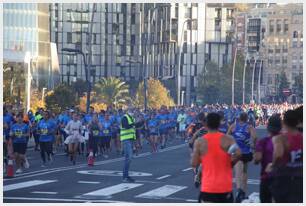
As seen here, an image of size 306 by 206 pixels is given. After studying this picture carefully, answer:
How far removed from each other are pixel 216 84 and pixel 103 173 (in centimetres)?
8161

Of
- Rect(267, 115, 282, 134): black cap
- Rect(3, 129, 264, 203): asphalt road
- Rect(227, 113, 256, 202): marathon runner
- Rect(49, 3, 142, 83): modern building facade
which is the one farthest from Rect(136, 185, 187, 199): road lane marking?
Rect(49, 3, 142, 83): modern building facade

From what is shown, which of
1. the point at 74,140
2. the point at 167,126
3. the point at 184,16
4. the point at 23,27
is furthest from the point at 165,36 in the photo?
the point at 74,140

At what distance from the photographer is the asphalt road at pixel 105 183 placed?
1625cm

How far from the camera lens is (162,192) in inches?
689

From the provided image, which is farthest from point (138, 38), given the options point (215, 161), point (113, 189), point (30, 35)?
point (215, 161)

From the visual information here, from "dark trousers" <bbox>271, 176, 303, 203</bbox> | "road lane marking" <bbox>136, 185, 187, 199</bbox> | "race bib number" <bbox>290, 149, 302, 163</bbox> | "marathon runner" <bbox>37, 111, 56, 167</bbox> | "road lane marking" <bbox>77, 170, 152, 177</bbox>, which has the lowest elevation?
"road lane marking" <bbox>77, 170, 152, 177</bbox>

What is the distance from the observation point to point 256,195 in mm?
16953

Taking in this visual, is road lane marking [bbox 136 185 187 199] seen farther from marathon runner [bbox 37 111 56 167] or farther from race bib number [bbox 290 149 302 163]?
marathon runner [bbox 37 111 56 167]

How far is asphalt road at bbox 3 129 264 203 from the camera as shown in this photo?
53.3ft

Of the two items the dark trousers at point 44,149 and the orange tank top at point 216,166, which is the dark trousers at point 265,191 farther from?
the dark trousers at point 44,149

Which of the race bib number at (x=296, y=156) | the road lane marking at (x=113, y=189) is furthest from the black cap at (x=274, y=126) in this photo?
the road lane marking at (x=113, y=189)

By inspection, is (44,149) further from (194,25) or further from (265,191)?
(194,25)

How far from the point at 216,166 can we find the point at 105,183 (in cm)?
903

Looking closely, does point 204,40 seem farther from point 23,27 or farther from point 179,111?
point 179,111
